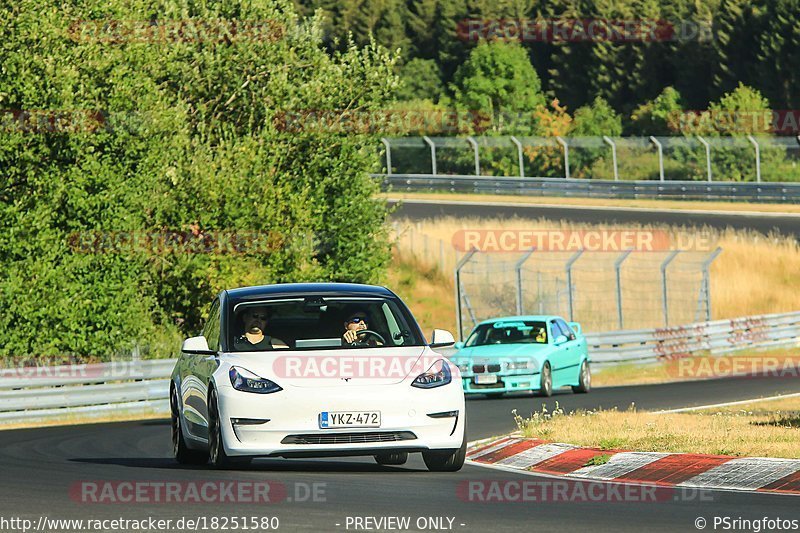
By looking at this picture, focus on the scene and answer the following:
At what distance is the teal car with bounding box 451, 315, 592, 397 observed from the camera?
26.7 meters

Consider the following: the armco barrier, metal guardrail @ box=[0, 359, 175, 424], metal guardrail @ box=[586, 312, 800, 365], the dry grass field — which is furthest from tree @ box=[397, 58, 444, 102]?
the dry grass field

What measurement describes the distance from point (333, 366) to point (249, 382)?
2.22 ft

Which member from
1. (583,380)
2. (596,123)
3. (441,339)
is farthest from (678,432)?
(596,123)

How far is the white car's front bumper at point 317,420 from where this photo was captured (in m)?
12.6

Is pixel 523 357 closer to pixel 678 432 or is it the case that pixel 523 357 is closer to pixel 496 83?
pixel 678 432

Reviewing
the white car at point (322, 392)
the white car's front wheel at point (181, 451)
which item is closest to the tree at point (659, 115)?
the white car's front wheel at point (181, 451)

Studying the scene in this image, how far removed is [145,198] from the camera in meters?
30.3

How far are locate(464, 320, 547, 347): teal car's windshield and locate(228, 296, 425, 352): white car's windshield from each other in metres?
13.8

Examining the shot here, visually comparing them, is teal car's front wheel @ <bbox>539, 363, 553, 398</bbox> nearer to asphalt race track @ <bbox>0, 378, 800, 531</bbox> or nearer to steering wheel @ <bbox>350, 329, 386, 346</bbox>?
asphalt race track @ <bbox>0, 378, 800, 531</bbox>

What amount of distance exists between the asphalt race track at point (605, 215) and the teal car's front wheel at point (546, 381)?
2743cm

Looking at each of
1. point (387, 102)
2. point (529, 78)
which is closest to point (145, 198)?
point (387, 102)

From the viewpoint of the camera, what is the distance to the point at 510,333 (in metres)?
28.2

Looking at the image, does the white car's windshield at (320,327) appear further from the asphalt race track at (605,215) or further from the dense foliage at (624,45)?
the dense foliage at (624,45)

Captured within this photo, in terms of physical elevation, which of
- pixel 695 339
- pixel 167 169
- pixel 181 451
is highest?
pixel 167 169
